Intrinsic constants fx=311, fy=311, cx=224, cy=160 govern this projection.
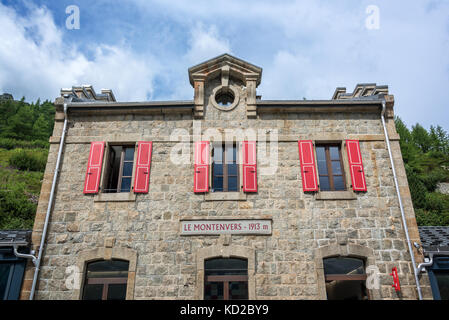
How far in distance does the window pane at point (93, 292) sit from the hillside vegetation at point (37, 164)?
14.5m

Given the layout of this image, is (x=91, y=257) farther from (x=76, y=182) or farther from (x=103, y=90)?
(x=103, y=90)

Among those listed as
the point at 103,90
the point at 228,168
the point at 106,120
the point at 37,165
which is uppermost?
the point at 37,165

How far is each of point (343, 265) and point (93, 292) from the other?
6.12 m

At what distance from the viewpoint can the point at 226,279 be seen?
7520 millimetres

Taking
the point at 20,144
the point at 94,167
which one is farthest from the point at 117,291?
the point at 20,144

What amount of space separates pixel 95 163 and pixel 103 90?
14.0ft

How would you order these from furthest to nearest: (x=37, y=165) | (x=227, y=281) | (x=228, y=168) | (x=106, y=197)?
1. (x=37, y=165)
2. (x=228, y=168)
3. (x=106, y=197)
4. (x=227, y=281)

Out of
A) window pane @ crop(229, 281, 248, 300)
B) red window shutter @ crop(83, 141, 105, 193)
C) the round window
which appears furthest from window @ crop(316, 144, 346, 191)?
red window shutter @ crop(83, 141, 105, 193)

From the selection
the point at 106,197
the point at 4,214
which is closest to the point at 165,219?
the point at 106,197

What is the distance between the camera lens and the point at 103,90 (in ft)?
38.1

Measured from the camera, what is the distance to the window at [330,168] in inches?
332

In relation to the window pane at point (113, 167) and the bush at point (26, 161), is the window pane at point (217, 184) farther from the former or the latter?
the bush at point (26, 161)

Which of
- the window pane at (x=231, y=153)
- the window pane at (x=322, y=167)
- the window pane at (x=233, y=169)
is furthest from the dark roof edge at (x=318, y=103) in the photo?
the window pane at (x=233, y=169)
